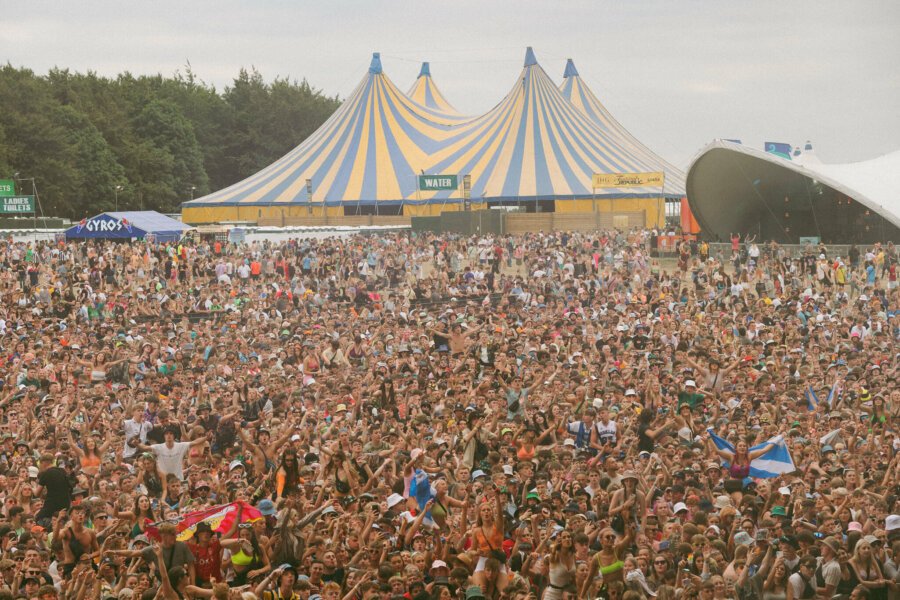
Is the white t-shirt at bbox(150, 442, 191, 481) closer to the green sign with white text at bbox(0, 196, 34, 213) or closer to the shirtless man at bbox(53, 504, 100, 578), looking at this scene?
the shirtless man at bbox(53, 504, 100, 578)

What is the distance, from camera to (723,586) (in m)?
6.47

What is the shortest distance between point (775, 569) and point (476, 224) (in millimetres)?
31944

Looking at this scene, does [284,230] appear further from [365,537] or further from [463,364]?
→ [365,537]

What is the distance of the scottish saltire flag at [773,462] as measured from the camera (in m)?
9.30

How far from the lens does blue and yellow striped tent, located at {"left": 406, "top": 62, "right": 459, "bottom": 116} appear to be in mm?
62812

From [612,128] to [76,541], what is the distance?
5034cm

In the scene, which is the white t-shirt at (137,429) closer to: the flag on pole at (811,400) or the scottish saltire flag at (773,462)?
the scottish saltire flag at (773,462)

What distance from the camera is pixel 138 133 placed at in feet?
211

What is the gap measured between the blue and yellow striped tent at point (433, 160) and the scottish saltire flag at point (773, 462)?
3392cm

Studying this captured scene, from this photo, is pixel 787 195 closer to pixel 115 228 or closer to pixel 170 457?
pixel 115 228

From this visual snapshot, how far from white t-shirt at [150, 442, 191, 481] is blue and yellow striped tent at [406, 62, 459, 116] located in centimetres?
5436

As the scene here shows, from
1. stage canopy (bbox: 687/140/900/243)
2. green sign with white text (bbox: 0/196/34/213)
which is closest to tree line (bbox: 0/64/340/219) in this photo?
green sign with white text (bbox: 0/196/34/213)

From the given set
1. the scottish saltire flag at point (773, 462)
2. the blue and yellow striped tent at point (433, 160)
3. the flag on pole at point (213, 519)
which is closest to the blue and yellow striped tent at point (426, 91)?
the blue and yellow striped tent at point (433, 160)

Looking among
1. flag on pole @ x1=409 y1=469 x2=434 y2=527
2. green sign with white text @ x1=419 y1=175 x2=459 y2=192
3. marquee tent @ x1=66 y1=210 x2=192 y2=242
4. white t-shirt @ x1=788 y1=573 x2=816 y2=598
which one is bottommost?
white t-shirt @ x1=788 y1=573 x2=816 y2=598
